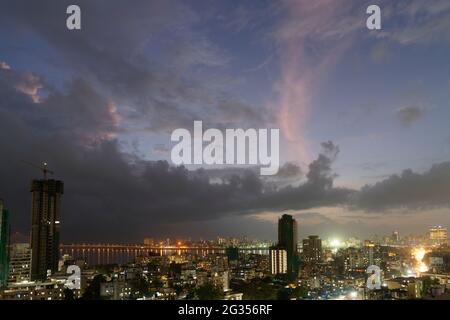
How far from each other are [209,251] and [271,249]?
39.7 ft

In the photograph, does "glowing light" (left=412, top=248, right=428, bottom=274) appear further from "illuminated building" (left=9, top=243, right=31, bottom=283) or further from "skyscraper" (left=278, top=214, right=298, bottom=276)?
"illuminated building" (left=9, top=243, right=31, bottom=283)

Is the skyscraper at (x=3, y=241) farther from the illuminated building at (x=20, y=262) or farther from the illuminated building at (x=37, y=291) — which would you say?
the illuminated building at (x=37, y=291)

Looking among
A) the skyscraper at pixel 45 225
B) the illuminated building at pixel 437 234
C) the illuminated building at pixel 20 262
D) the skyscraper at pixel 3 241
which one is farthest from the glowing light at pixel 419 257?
the illuminated building at pixel 20 262

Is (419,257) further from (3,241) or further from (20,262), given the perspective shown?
(20,262)

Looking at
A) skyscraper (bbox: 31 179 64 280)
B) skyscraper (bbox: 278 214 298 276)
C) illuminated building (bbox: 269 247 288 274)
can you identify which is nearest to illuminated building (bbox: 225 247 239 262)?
illuminated building (bbox: 269 247 288 274)

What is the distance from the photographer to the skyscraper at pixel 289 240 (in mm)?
14088

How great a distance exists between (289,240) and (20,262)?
9.98 metres

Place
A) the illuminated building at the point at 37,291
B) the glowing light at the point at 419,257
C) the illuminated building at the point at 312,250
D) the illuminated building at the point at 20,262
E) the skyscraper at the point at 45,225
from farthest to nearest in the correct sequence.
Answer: the illuminated building at the point at 312,250
the skyscraper at the point at 45,225
the illuminated building at the point at 20,262
the glowing light at the point at 419,257
the illuminated building at the point at 37,291

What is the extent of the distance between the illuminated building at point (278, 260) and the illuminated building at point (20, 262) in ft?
28.6

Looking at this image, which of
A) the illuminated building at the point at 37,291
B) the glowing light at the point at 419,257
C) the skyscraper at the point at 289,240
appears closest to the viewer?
the illuminated building at the point at 37,291

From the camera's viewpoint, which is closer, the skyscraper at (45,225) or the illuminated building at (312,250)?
the skyscraper at (45,225)

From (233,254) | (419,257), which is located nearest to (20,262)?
(233,254)

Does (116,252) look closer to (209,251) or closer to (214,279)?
(209,251)

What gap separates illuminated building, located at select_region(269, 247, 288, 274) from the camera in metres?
14.3
